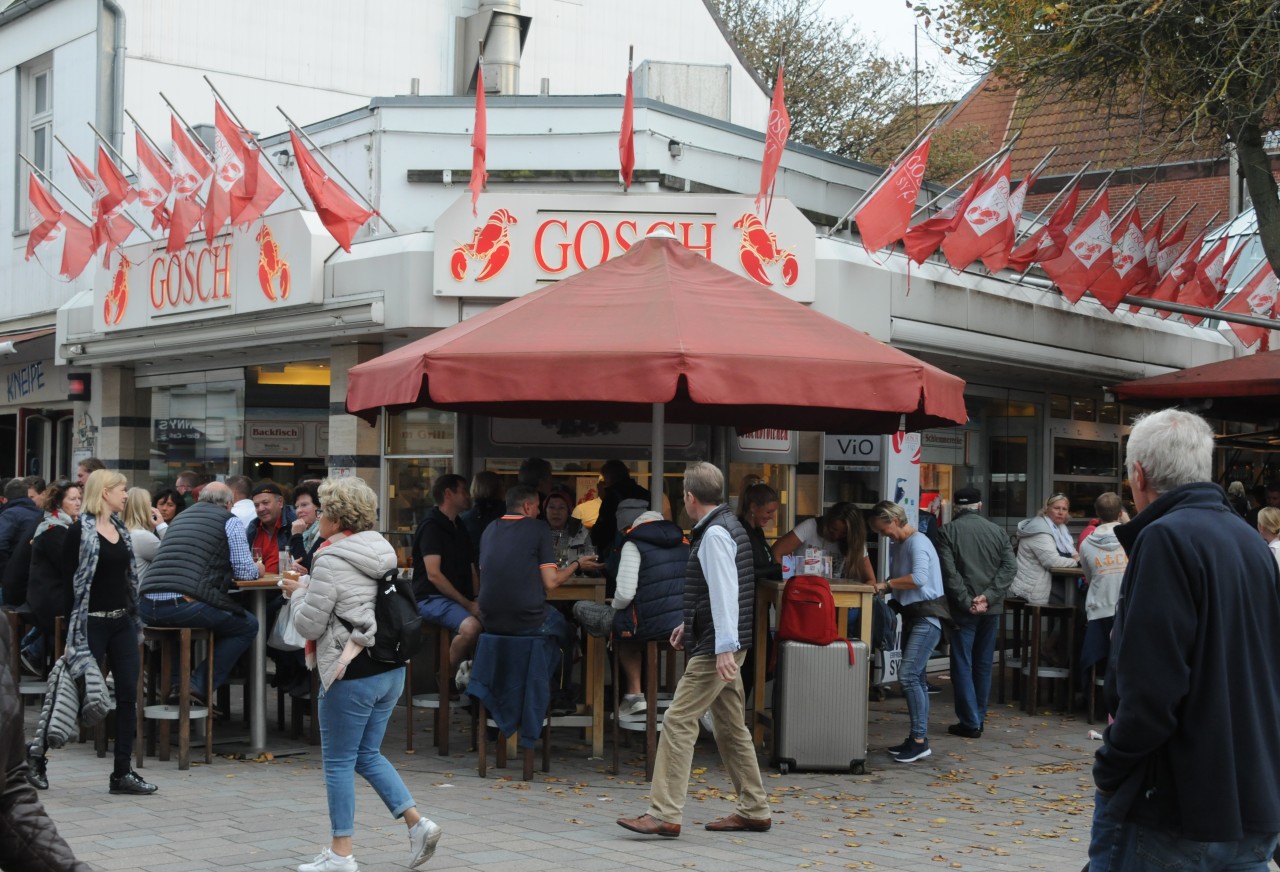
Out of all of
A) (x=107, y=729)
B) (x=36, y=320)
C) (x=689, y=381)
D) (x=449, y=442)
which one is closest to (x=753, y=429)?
(x=449, y=442)

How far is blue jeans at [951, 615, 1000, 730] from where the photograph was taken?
10.6m

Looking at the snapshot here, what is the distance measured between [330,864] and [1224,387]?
9.15 m

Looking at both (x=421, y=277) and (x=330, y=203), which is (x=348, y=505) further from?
(x=330, y=203)

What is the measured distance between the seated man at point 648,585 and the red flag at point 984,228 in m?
4.91

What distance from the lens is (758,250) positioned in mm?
11883

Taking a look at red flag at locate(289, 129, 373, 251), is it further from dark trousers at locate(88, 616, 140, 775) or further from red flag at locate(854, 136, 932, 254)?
dark trousers at locate(88, 616, 140, 775)

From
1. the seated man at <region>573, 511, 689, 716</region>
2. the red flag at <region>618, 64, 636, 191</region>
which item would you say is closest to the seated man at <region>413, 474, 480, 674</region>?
the seated man at <region>573, 511, 689, 716</region>

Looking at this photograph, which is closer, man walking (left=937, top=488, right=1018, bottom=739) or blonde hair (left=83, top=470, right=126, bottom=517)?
blonde hair (left=83, top=470, right=126, bottom=517)

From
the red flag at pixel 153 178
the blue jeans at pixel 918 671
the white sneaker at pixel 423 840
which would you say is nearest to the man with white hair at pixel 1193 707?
the white sneaker at pixel 423 840

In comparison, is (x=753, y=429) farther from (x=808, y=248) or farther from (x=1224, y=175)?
(x=1224, y=175)

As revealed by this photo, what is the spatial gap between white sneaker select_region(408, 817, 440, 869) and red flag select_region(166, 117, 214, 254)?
8304 mm

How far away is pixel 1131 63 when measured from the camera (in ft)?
44.6

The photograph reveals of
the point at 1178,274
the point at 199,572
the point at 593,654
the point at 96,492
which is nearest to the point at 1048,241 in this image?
the point at 1178,274

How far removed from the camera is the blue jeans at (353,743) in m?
6.30
